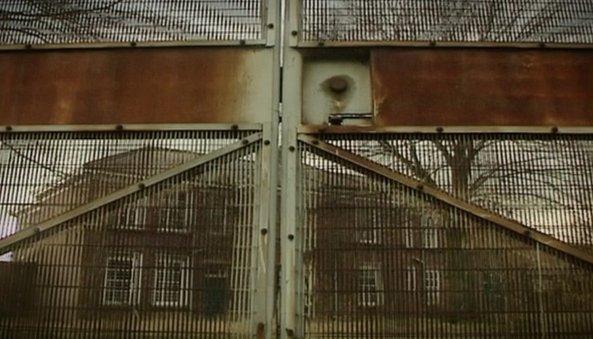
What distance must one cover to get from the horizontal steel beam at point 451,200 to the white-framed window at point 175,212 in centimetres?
89


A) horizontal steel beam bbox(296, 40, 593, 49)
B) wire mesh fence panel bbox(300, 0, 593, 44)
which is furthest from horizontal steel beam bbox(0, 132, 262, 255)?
wire mesh fence panel bbox(300, 0, 593, 44)

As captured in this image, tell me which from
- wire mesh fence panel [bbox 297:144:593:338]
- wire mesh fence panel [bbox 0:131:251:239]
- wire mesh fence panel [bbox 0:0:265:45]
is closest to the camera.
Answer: wire mesh fence panel [bbox 297:144:593:338]

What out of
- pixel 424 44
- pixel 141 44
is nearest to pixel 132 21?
pixel 141 44

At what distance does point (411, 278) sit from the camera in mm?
3877

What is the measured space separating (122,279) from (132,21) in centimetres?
191

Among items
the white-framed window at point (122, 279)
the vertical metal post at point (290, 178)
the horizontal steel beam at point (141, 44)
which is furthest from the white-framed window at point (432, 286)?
the horizontal steel beam at point (141, 44)

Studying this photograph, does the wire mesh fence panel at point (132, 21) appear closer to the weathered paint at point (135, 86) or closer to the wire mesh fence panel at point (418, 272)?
the weathered paint at point (135, 86)

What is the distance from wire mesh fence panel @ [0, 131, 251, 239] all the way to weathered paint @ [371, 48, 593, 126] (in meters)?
1.09

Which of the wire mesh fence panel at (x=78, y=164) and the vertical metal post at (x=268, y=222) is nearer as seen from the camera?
the vertical metal post at (x=268, y=222)

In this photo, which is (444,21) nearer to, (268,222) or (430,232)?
(430,232)

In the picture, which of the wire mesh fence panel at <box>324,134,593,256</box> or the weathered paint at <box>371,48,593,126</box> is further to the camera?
the weathered paint at <box>371,48,593,126</box>

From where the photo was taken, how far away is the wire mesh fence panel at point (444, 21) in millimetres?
4395

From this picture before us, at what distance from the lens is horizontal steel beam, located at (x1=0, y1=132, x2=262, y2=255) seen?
399 centimetres

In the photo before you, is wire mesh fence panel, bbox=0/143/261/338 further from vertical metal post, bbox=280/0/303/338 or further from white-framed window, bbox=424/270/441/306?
white-framed window, bbox=424/270/441/306
